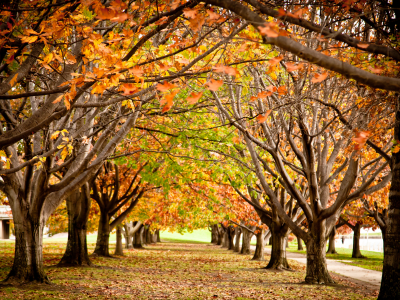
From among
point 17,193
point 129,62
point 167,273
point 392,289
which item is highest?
point 129,62

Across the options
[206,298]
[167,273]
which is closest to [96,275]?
[167,273]

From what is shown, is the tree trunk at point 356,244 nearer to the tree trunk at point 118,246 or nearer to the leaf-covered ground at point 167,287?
the leaf-covered ground at point 167,287

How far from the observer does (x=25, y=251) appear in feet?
32.3

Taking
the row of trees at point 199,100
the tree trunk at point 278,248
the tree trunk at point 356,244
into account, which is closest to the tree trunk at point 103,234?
the row of trees at point 199,100

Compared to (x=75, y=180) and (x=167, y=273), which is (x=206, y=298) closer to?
(x=75, y=180)

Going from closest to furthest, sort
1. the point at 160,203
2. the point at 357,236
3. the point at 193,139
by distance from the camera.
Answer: the point at 193,139 < the point at 160,203 < the point at 357,236

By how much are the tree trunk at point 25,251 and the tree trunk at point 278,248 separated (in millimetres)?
10344

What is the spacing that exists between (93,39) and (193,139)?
7586mm

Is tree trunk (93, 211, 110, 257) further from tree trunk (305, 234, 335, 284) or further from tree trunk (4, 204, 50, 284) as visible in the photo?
tree trunk (305, 234, 335, 284)

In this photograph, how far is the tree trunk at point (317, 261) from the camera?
11711mm

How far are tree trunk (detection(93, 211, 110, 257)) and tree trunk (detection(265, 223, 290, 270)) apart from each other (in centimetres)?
886

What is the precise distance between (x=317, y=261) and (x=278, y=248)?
5.65m

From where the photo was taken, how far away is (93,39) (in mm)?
4559

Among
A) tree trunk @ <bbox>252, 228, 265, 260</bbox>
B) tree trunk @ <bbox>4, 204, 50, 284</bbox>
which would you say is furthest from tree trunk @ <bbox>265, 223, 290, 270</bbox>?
tree trunk @ <bbox>4, 204, 50, 284</bbox>
